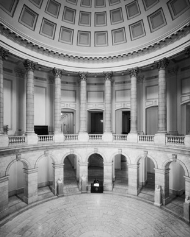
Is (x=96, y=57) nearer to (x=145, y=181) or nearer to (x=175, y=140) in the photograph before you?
(x=175, y=140)

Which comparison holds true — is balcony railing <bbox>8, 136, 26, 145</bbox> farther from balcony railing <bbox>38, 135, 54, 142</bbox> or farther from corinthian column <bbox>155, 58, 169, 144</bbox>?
corinthian column <bbox>155, 58, 169, 144</bbox>

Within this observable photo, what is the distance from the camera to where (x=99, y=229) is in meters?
11.6

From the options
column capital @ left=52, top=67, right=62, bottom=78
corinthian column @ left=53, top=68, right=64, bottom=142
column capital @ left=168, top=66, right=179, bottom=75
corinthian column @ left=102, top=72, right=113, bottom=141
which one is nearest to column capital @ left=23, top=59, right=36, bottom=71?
column capital @ left=52, top=67, right=62, bottom=78

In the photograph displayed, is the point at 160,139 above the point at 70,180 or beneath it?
above

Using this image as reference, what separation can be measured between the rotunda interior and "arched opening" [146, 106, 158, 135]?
11cm

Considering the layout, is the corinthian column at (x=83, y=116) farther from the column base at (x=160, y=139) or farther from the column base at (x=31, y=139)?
the column base at (x=160, y=139)

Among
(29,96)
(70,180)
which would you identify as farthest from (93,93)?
(70,180)

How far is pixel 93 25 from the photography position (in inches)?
740

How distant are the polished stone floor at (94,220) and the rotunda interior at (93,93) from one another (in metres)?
0.71

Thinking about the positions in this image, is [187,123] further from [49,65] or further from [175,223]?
[49,65]

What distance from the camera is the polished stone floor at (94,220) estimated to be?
11312 millimetres

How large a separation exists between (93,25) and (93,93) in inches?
298

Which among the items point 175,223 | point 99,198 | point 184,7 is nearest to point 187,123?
point 175,223

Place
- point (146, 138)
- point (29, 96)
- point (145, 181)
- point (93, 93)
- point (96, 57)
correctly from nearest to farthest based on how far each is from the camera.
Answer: point (29, 96)
point (146, 138)
point (96, 57)
point (145, 181)
point (93, 93)
